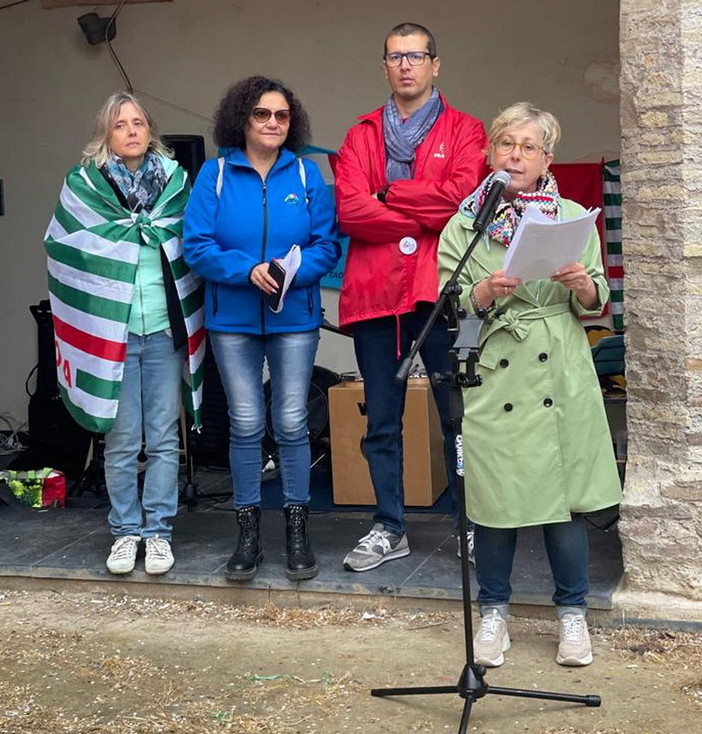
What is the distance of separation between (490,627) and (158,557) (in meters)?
1.47

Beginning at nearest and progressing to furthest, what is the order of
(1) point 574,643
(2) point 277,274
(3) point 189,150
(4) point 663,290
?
1. (1) point 574,643
2. (4) point 663,290
3. (2) point 277,274
4. (3) point 189,150

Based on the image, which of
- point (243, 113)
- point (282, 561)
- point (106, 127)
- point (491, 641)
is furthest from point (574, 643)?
point (106, 127)

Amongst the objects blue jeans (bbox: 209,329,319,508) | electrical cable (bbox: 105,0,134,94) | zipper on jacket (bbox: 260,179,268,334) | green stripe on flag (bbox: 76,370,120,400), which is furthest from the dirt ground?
electrical cable (bbox: 105,0,134,94)

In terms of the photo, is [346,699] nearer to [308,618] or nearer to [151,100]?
[308,618]

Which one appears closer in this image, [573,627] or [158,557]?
[573,627]

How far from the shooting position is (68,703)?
12.7 feet

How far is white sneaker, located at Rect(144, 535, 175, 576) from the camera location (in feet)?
15.7

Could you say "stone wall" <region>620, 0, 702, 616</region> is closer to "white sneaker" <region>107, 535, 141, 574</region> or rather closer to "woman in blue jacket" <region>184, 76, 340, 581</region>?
"woman in blue jacket" <region>184, 76, 340, 581</region>

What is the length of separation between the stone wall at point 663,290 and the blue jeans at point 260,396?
1223 mm

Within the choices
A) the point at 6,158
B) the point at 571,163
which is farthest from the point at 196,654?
the point at 6,158

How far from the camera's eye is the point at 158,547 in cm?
485

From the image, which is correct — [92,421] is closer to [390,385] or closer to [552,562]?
[390,385]

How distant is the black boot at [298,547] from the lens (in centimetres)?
464

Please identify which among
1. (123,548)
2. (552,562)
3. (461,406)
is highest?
(461,406)
